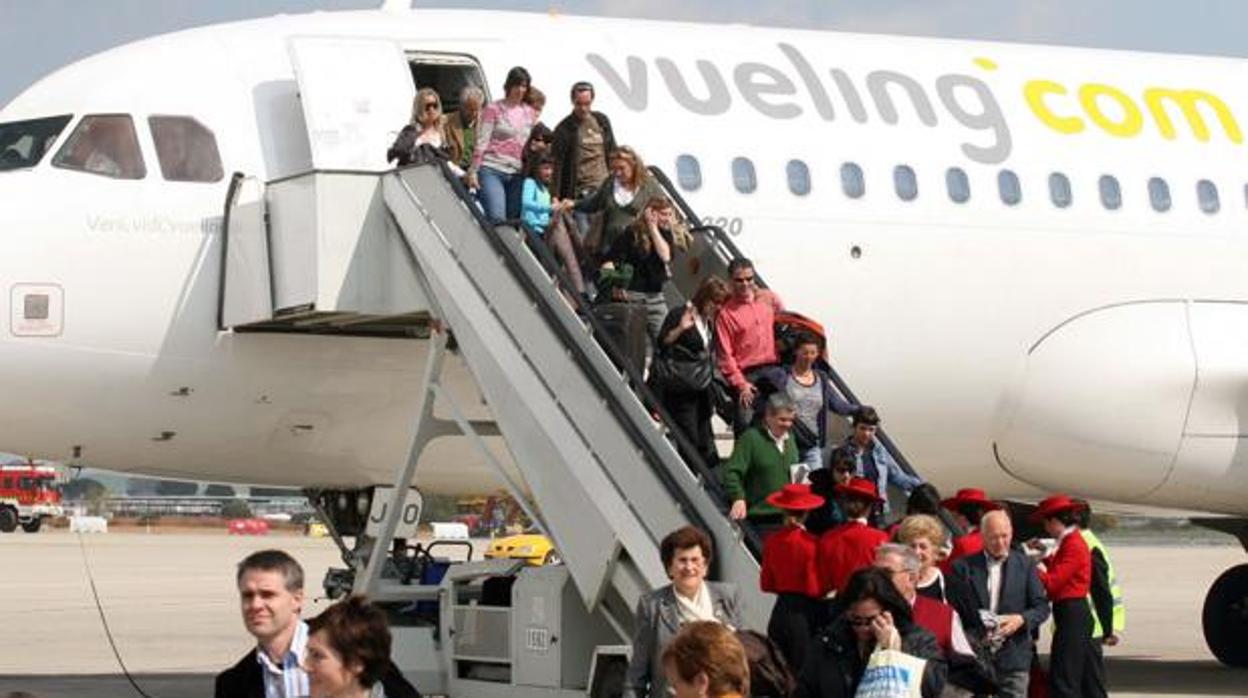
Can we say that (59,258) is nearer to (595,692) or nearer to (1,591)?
(595,692)

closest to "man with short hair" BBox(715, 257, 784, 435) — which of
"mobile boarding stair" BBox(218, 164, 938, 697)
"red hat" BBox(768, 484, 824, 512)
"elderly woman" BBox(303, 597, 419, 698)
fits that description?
"mobile boarding stair" BBox(218, 164, 938, 697)

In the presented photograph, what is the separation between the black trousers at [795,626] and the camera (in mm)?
13117

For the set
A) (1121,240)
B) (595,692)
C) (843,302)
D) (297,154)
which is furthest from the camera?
(1121,240)

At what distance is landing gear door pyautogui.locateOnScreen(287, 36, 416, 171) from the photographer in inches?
710

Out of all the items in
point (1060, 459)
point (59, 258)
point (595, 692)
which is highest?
point (59, 258)

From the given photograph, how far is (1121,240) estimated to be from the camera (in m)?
20.9

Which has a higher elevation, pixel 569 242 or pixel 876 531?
pixel 569 242

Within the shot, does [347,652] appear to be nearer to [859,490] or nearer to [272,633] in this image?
[272,633]

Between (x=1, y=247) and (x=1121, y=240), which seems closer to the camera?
(x=1, y=247)

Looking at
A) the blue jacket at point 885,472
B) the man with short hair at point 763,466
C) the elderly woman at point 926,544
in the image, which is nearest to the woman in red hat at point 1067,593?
the blue jacket at point 885,472

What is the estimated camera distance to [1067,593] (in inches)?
605

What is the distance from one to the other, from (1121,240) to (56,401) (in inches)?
336

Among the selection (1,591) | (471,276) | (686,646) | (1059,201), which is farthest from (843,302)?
(1,591)

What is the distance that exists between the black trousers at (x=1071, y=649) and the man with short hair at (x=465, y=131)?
5441 mm
